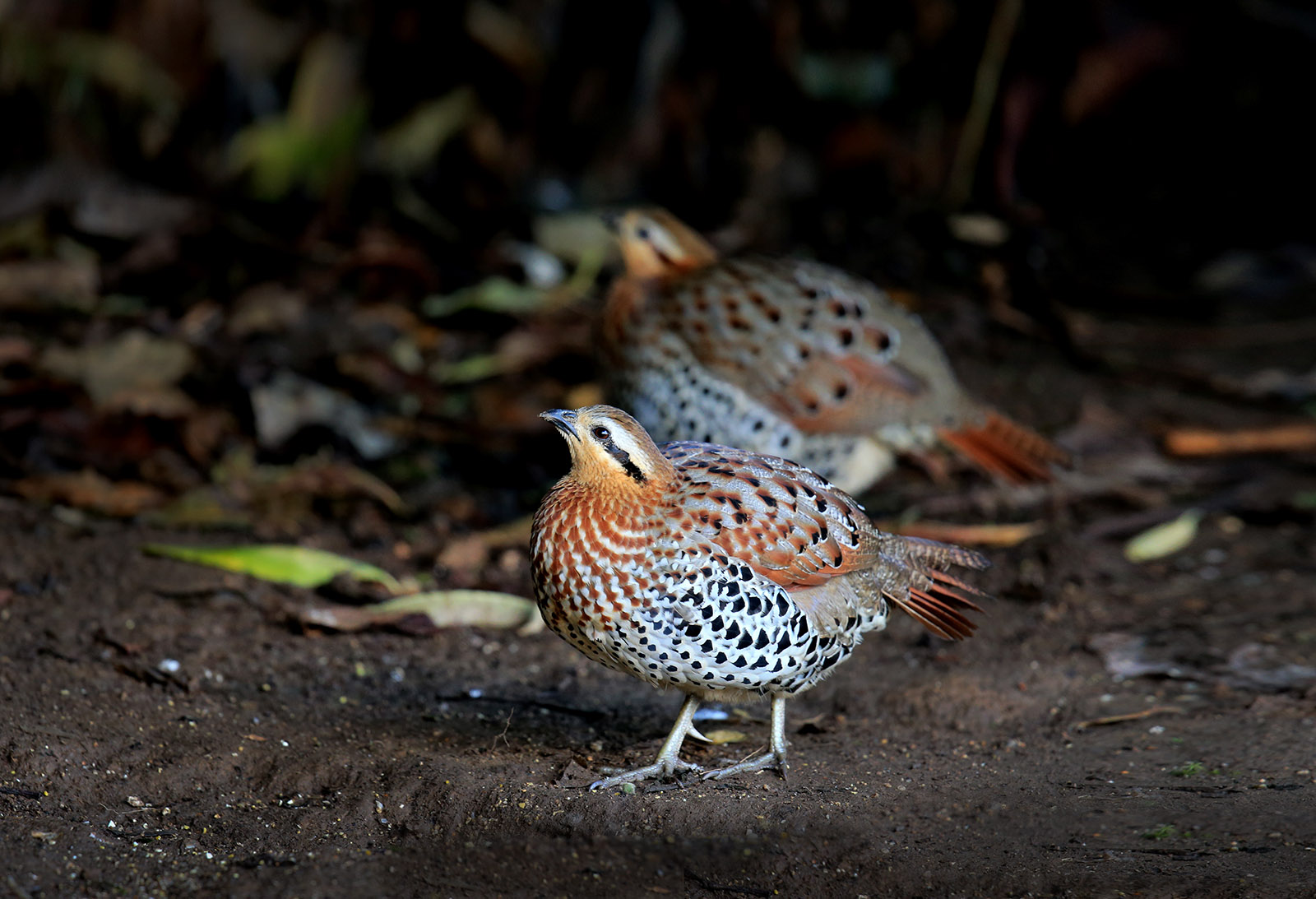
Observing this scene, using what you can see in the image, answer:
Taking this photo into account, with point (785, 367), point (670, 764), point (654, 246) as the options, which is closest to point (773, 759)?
point (670, 764)

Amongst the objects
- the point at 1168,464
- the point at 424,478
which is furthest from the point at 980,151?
the point at 424,478

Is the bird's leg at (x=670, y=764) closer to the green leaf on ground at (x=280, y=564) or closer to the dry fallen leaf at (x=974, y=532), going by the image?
the green leaf on ground at (x=280, y=564)

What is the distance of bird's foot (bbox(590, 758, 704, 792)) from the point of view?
3311 mm

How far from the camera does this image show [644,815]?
3146mm

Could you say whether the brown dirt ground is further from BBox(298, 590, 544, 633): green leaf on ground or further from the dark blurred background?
the dark blurred background

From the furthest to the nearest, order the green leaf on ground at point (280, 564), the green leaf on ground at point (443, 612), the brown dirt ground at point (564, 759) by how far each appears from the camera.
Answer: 1. the green leaf on ground at point (280, 564)
2. the green leaf on ground at point (443, 612)
3. the brown dirt ground at point (564, 759)

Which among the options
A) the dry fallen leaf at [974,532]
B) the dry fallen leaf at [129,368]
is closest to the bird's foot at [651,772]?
the dry fallen leaf at [974,532]

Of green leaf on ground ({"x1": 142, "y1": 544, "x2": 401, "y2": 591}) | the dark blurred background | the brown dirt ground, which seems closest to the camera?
the brown dirt ground

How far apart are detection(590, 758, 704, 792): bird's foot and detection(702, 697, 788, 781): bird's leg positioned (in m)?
0.05

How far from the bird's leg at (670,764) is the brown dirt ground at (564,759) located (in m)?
0.10

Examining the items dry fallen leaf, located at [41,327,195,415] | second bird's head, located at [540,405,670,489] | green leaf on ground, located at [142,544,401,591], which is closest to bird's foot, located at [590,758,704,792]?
second bird's head, located at [540,405,670,489]

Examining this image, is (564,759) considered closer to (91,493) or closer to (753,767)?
(753,767)

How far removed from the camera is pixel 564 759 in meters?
3.50

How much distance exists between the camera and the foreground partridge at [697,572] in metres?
3.33
